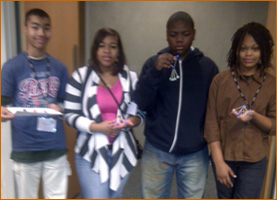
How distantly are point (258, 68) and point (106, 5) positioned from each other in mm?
1160

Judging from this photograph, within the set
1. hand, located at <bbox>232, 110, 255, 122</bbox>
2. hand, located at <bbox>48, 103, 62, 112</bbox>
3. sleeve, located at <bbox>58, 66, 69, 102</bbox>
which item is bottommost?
hand, located at <bbox>48, 103, 62, 112</bbox>

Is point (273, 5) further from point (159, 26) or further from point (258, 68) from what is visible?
point (159, 26)

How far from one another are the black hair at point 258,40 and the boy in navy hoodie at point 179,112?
0.39 ft

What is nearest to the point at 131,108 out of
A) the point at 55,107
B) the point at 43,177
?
the point at 55,107

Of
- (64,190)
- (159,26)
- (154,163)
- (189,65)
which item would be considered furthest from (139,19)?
(64,190)

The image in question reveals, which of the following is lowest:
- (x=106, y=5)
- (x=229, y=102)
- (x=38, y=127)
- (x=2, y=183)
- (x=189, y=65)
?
(x=2, y=183)

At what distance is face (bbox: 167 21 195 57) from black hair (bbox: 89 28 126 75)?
21 centimetres

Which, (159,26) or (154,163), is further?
(159,26)


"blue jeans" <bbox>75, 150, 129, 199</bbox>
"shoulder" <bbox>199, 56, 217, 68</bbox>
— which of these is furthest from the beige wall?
"blue jeans" <bbox>75, 150, 129, 199</bbox>

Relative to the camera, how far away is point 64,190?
1.21 metres

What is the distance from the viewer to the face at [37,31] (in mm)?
1045

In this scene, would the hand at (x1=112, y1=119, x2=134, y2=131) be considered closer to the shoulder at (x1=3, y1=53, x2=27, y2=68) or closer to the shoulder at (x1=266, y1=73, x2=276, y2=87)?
the shoulder at (x1=3, y1=53, x2=27, y2=68)

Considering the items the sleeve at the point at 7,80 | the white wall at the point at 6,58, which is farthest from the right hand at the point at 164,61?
the white wall at the point at 6,58

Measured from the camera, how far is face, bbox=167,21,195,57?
99 cm
